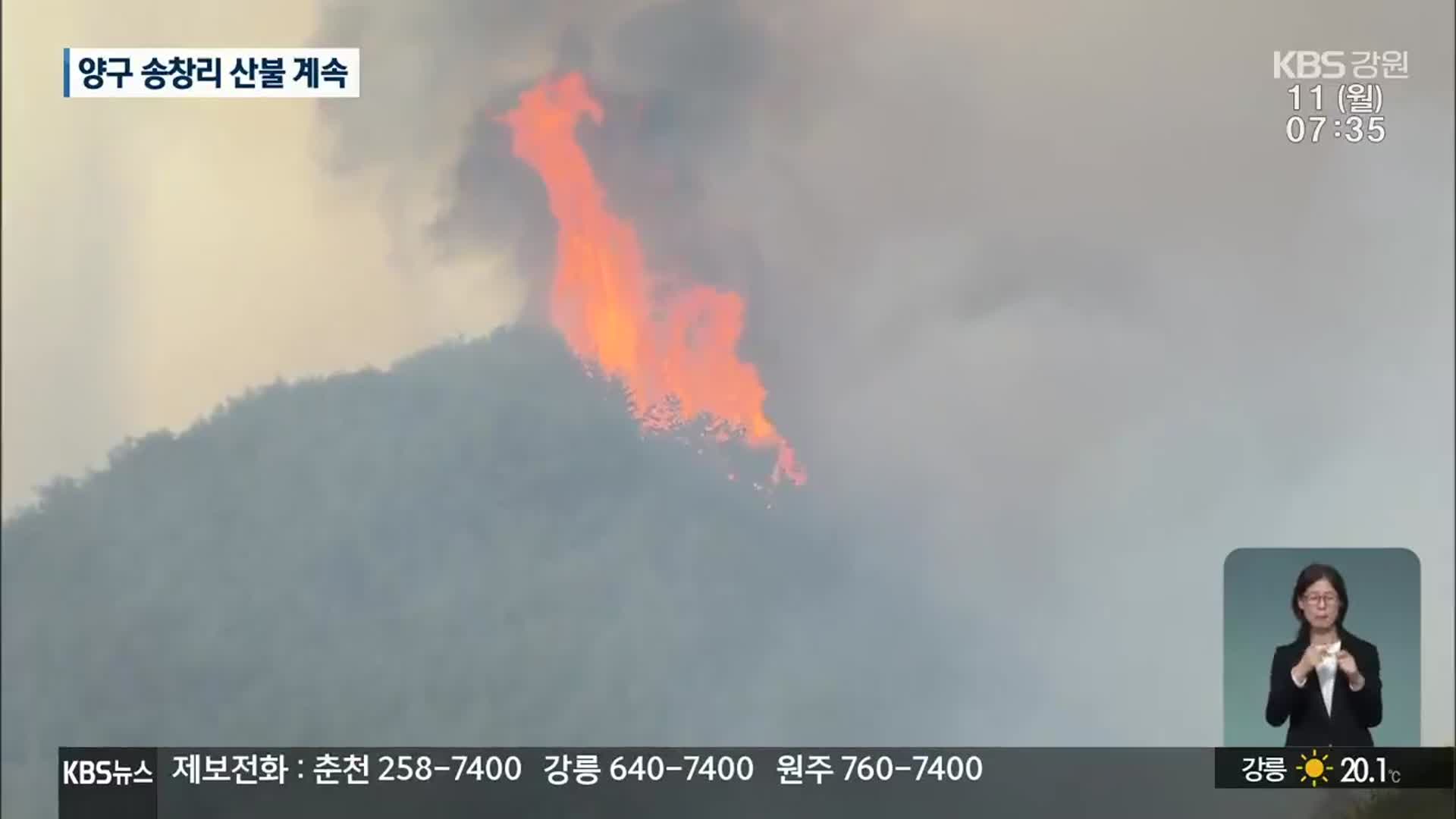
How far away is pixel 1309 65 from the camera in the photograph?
4.96ft

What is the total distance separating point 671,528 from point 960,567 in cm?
45

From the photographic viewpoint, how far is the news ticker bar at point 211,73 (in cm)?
153

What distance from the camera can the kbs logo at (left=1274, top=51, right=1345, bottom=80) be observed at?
4.95 ft

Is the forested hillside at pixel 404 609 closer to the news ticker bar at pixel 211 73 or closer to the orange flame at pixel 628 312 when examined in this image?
the orange flame at pixel 628 312

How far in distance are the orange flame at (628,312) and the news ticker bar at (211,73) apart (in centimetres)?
29

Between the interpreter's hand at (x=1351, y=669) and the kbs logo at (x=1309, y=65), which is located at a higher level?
the kbs logo at (x=1309, y=65)

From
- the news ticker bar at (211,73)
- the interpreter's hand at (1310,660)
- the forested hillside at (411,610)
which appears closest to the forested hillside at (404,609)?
the forested hillside at (411,610)

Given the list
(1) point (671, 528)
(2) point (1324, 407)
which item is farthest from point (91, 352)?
(2) point (1324, 407)

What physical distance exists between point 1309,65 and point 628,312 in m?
1.13

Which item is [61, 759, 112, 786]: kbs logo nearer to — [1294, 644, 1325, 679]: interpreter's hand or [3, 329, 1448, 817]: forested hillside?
[3, 329, 1448, 817]: forested hillside

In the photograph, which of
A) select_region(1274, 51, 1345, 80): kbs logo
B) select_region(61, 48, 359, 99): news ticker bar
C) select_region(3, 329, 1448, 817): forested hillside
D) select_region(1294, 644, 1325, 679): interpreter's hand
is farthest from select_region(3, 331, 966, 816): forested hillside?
select_region(1274, 51, 1345, 80): kbs logo

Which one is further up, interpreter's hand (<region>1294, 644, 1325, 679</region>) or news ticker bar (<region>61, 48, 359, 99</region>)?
news ticker bar (<region>61, 48, 359, 99</region>)

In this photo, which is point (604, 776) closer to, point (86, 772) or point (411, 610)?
point (411, 610)
